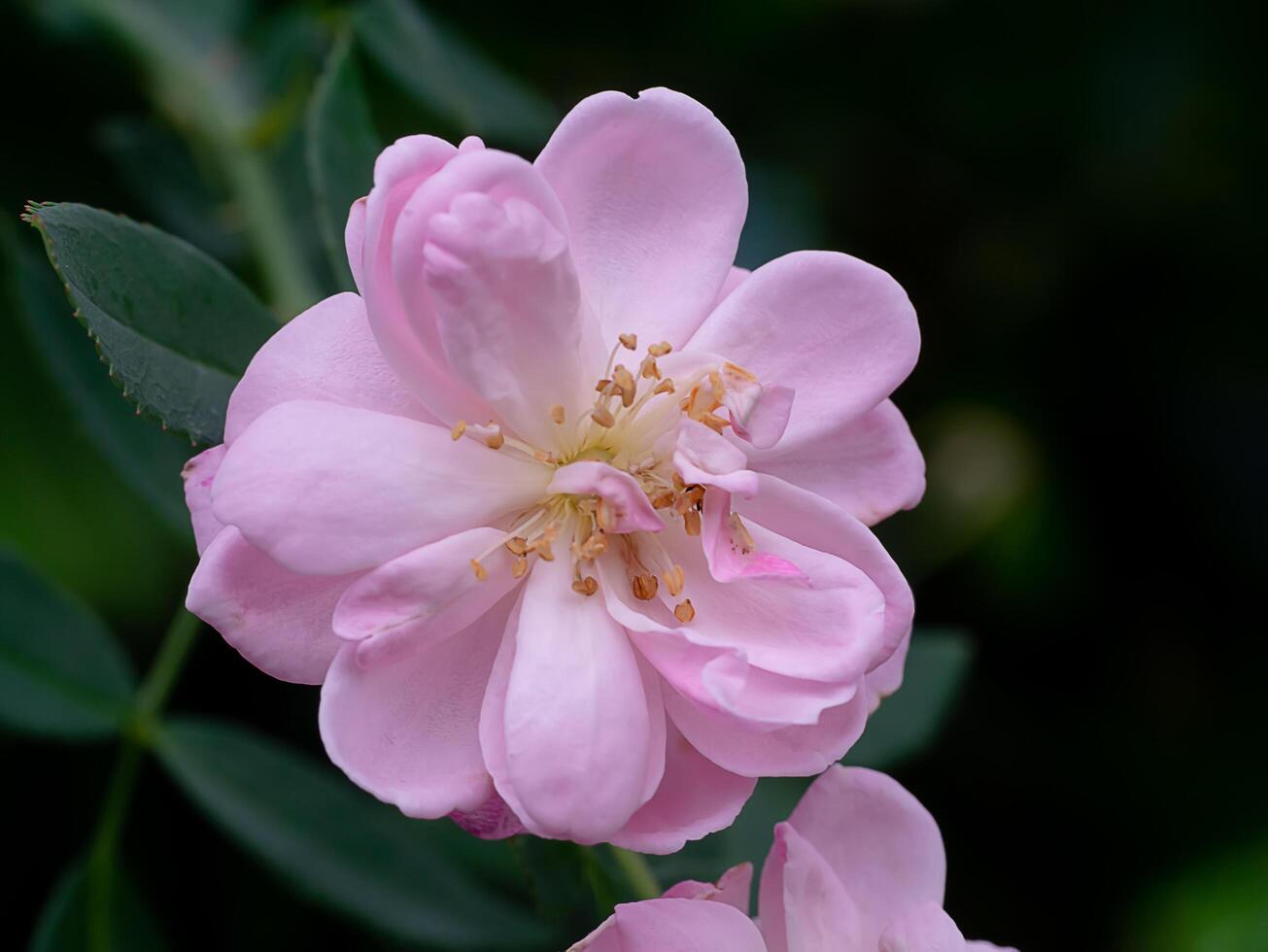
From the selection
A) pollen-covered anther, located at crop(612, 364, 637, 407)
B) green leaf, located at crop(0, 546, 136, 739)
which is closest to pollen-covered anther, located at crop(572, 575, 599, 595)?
pollen-covered anther, located at crop(612, 364, 637, 407)

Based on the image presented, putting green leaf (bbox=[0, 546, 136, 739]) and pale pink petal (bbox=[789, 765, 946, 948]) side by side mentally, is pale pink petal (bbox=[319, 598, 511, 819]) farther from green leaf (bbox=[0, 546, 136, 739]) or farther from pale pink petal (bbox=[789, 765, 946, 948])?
green leaf (bbox=[0, 546, 136, 739])

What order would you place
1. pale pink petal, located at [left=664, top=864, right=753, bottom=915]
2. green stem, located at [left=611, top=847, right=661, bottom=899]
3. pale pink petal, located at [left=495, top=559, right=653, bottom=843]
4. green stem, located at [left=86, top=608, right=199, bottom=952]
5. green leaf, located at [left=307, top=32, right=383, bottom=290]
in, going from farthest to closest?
green stem, located at [left=86, top=608, right=199, bottom=952] < green leaf, located at [left=307, top=32, right=383, bottom=290] < green stem, located at [left=611, top=847, right=661, bottom=899] < pale pink petal, located at [left=664, top=864, right=753, bottom=915] < pale pink petal, located at [left=495, top=559, right=653, bottom=843]

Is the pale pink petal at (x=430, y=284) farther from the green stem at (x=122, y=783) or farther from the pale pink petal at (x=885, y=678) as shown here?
the green stem at (x=122, y=783)

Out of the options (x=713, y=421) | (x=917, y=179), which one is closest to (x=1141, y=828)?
(x=917, y=179)

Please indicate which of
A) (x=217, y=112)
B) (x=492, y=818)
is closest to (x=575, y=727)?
(x=492, y=818)

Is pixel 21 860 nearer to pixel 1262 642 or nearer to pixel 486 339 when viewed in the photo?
pixel 486 339

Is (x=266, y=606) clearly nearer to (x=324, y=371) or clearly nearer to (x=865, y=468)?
(x=324, y=371)
